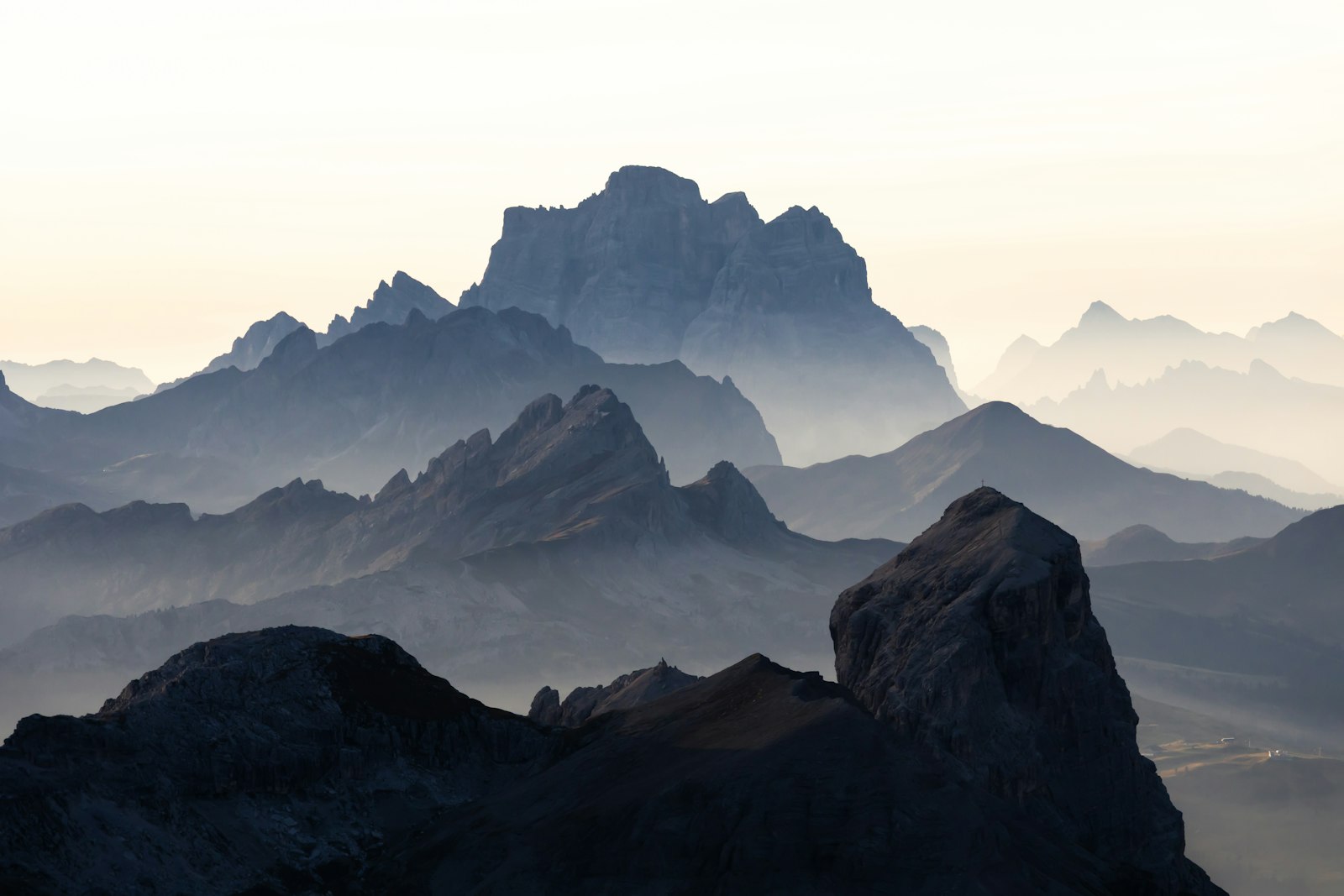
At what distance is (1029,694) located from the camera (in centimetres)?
15088

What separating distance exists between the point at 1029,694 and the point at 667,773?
108 ft

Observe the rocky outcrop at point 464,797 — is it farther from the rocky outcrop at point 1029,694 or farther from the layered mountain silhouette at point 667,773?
the rocky outcrop at point 1029,694

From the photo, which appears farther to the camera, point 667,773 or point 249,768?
point 249,768

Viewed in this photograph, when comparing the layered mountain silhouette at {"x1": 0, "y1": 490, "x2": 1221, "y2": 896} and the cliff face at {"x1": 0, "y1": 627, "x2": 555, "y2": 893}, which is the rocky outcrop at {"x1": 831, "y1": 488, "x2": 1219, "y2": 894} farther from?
the cliff face at {"x1": 0, "y1": 627, "x2": 555, "y2": 893}

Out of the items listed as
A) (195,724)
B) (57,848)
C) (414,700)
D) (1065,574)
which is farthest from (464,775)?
(1065,574)

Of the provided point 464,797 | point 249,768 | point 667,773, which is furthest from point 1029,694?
point 249,768

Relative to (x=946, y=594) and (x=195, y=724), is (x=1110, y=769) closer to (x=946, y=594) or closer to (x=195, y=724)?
(x=946, y=594)

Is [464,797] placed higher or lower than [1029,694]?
lower

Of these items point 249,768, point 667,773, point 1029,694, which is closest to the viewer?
point 667,773

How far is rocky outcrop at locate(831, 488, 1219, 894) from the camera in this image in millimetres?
146125

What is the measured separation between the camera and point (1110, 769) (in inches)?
5915

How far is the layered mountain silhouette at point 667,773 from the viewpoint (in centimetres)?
12606

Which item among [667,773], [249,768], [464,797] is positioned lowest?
[464,797]

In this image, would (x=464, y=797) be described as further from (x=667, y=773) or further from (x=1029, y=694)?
Result: (x=1029, y=694)
